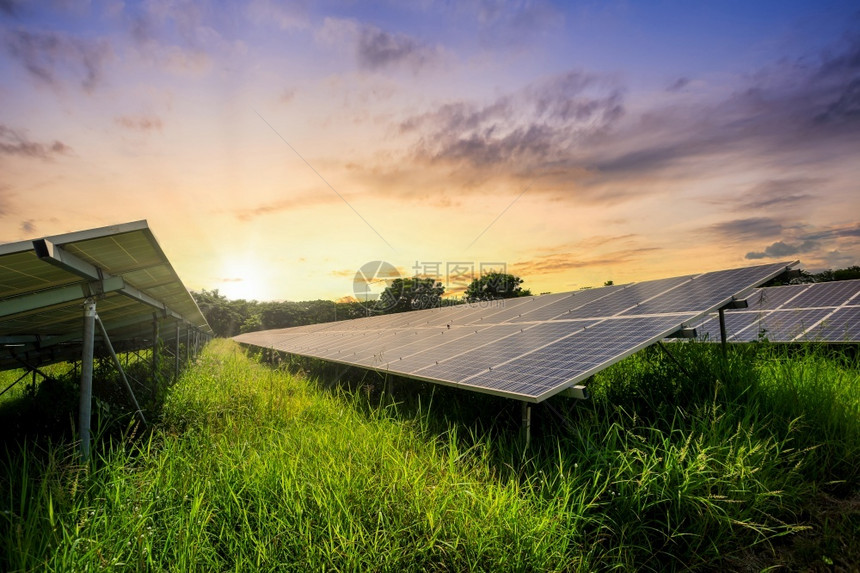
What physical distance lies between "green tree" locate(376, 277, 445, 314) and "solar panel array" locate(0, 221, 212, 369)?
27.8 metres

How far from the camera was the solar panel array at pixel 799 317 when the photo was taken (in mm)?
8570

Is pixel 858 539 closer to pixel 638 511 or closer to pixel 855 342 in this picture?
pixel 638 511

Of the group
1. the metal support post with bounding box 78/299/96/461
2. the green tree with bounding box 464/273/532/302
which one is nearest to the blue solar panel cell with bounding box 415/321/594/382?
the metal support post with bounding box 78/299/96/461

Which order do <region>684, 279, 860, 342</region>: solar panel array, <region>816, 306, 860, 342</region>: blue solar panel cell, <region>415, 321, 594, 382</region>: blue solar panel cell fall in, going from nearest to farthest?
1. <region>415, 321, 594, 382</region>: blue solar panel cell
2. <region>816, 306, 860, 342</region>: blue solar panel cell
3. <region>684, 279, 860, 342</region>: solar panel array

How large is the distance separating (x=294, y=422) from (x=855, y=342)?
989 centimetres

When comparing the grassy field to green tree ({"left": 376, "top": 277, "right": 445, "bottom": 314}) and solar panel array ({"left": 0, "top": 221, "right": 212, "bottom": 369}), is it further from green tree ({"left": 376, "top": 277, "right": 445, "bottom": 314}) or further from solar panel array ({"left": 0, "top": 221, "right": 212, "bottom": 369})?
green tree ({"left": 376, "top": 277, "right": 445, "bottom": 314})

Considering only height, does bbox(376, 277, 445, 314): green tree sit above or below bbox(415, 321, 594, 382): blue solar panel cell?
above

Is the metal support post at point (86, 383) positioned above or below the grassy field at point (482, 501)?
above

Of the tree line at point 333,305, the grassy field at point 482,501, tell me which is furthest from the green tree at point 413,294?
the grassy field at point 482,501

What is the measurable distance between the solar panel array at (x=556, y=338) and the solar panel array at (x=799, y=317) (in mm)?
1309

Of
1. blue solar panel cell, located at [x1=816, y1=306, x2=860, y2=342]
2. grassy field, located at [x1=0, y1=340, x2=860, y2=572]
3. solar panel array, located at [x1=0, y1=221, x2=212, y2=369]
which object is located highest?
solar panel array, located at [x1=0, y1=221, x2=212, y2=369]

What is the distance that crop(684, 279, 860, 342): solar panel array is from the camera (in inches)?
337

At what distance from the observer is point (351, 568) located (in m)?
3.18

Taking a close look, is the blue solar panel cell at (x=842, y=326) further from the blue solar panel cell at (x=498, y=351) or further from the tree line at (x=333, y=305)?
the tree line at (x=333, y=305)
